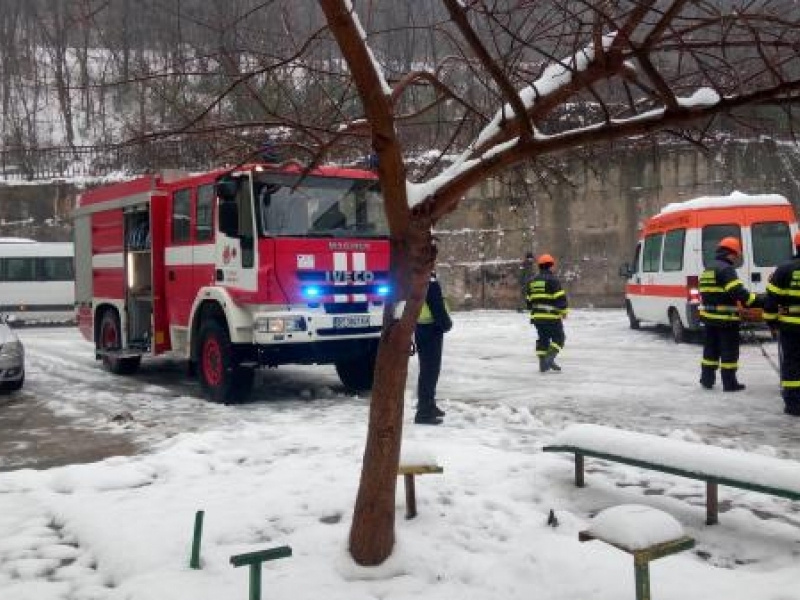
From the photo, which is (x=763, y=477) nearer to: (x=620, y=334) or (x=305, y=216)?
(x=305, y=216)

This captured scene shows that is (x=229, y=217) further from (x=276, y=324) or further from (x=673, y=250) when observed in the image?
(x=673, y=250)

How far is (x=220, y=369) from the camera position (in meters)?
9.55

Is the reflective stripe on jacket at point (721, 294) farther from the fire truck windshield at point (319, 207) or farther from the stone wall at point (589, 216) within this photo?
the stone wall at point (589, 216)

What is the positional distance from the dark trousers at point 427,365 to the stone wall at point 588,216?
13863mm

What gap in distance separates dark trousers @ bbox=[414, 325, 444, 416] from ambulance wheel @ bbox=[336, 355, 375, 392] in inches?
91.7

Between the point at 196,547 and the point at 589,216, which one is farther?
the point at 589,216

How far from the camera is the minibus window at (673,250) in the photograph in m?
14.5

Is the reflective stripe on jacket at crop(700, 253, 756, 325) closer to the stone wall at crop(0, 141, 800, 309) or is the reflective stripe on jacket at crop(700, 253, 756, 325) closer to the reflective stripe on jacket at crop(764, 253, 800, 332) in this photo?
the reflective stripe on jacket at crop(764, 253, 800, 332)

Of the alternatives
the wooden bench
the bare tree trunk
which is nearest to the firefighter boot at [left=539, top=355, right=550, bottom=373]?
the wooden bench

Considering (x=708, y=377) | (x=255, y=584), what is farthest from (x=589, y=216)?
(x=255, y=584)

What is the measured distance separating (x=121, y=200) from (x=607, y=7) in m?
9.20

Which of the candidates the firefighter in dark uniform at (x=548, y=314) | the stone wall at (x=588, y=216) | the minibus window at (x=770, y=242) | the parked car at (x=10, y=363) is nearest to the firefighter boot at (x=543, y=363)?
the firefighter in dark uniform at (x=548, y=314)

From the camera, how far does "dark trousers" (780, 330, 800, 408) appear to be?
8.23m

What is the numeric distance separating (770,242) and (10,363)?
39.8 ft
